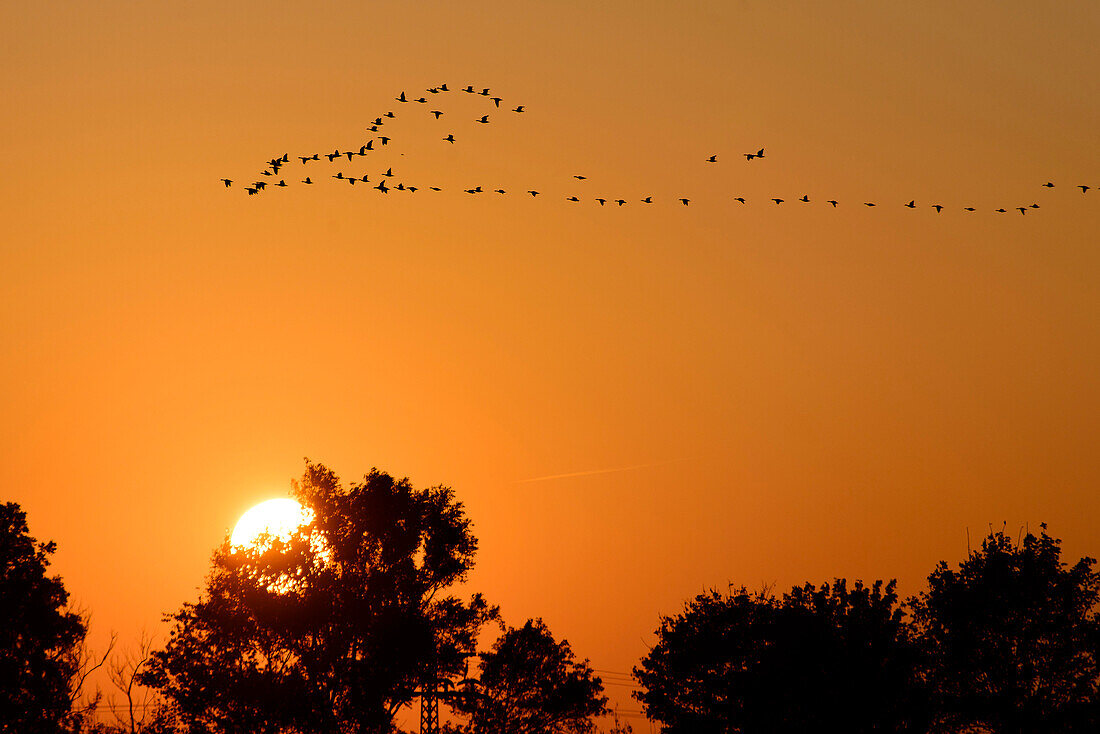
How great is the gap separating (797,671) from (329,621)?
893 inches

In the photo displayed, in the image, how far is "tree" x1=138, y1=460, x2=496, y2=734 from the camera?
2261 inches

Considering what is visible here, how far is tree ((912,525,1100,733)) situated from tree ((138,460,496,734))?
23.2 m

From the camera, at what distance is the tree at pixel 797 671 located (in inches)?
2170

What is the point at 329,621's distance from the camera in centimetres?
5891

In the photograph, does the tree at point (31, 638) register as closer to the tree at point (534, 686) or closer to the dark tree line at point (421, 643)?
the dark tree line at point (421, 643)

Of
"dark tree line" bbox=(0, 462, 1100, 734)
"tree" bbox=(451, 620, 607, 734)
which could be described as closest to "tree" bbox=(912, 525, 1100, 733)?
"dark tree line" bbox=(0, 462, 1100, 734)

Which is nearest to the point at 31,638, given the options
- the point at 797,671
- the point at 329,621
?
the point at 329,621

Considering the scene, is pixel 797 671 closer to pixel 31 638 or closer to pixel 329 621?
pixel 329 621

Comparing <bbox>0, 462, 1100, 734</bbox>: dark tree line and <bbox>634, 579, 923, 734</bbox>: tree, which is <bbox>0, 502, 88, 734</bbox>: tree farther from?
<bbox>634, 579, 923, 734</bbox>: tree

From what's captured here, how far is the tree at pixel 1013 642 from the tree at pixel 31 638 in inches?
1637

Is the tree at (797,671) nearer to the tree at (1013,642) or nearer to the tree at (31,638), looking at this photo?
the tree at (1013,642)

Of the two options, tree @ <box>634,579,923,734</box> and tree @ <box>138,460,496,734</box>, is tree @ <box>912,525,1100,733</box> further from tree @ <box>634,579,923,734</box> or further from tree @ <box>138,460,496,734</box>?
tree @ <box>138,460,496,734</box>

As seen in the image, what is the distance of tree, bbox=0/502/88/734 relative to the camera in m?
54.9

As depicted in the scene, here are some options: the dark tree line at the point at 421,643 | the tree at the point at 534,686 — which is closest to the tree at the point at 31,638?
the dark tree line at the point at 421,643
